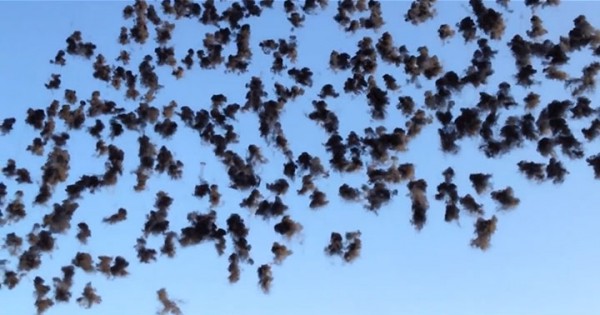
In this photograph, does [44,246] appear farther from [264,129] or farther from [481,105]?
[481,105]

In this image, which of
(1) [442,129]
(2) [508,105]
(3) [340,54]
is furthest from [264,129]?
(2) [508,105]

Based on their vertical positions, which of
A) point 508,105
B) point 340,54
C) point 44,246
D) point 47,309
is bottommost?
point 47,309

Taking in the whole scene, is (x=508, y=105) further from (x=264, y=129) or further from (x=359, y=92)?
(x=264, y=129)

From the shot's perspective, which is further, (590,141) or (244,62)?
(244,62)

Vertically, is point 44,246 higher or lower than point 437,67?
lower

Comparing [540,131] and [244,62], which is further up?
[244,62]

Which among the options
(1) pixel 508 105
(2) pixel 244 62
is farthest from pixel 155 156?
(1) pixel 508 105

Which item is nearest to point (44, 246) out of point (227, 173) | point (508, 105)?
point (227, 173)
